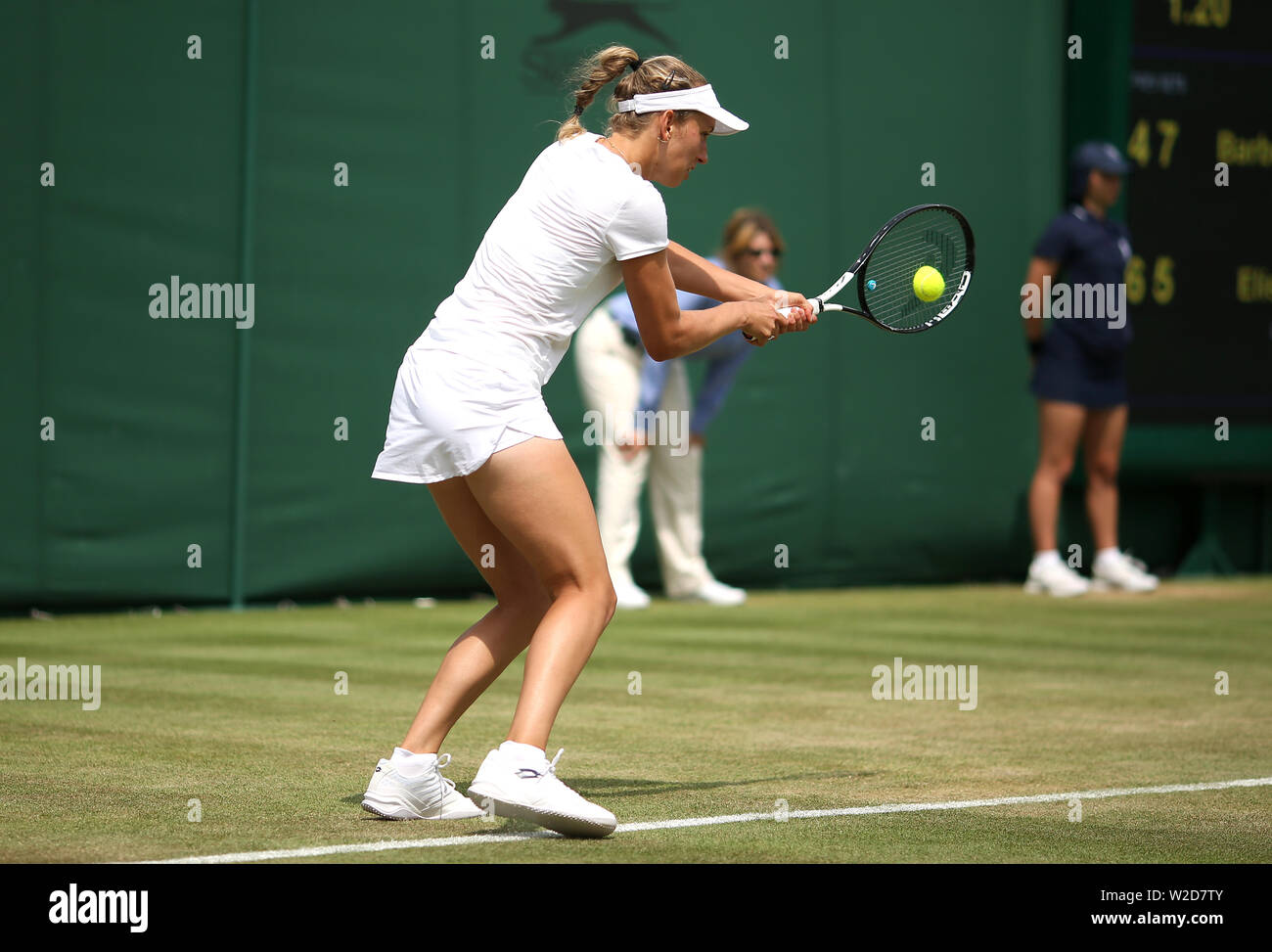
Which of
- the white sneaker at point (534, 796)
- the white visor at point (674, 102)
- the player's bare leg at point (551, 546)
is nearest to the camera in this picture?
the white sneaker at point (534, 796)

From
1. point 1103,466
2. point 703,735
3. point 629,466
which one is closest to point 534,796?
point 703,735

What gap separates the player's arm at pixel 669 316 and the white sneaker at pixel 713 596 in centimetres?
663

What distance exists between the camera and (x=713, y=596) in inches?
455

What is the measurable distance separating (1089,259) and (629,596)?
3504mm

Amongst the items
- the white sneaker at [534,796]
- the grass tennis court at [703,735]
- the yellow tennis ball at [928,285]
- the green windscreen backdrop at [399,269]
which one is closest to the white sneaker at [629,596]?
the grass tennis court at [703,735]

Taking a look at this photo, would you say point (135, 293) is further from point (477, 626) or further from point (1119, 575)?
point (1119, 575)

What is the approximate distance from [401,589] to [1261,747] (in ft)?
19.7

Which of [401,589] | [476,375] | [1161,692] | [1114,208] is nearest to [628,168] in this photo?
[476,375]

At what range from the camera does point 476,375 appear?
15.4 feet

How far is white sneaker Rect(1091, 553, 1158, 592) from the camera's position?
12391 millimetres

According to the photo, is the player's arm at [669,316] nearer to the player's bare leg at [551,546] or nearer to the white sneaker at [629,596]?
the player's bare leg at [551,546]

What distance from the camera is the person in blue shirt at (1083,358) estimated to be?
12.0 m

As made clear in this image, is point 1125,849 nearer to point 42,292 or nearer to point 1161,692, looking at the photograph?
point 1161,692

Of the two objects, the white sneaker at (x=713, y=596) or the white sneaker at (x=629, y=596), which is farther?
the white sneaker at (x=713, y=596)
